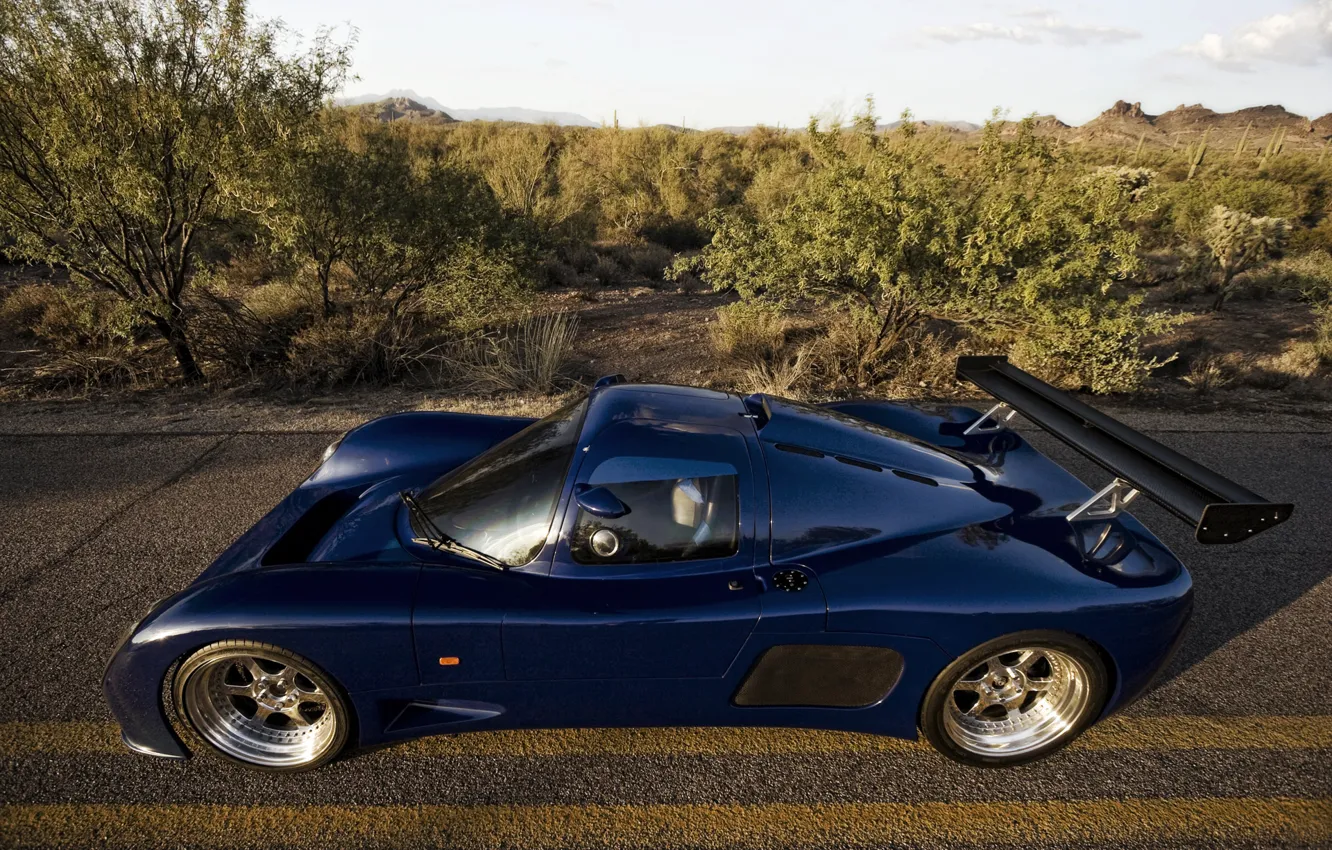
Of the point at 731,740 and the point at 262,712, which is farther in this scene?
the point at 731,740

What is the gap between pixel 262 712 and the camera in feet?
8.12

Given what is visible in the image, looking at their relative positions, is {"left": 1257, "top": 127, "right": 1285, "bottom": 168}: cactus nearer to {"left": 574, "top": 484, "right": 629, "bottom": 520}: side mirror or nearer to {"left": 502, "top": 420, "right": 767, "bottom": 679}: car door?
{"left": 502, "top": 420, "right": 767, "bottom": 679}: car door

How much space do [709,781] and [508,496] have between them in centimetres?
123

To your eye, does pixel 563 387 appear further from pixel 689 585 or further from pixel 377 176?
pixel 689 585

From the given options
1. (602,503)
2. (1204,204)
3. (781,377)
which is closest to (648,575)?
(602,503)

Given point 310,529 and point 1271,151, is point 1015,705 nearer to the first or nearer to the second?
point 310,529

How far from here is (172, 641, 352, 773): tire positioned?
231cm

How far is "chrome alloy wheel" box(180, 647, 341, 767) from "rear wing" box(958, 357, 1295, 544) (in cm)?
286

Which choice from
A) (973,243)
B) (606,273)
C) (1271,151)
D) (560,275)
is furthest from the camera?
(1271,151)

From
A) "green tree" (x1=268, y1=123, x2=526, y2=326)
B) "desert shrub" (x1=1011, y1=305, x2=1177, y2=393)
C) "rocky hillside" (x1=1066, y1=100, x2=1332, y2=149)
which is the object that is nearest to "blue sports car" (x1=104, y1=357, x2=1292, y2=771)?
"desert shrub" (x1=1011, y1=305, x2=1177, y2=393)

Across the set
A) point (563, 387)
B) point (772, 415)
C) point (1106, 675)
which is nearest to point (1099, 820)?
point (1106, 675)

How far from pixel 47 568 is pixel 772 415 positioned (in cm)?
385

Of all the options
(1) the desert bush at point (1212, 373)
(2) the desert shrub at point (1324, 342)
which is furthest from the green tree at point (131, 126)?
(2) the desert shrub at point (1324, 342)

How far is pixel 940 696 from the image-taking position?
2365 mm
